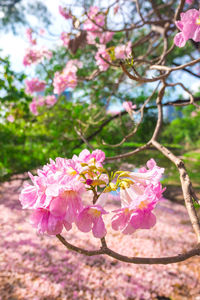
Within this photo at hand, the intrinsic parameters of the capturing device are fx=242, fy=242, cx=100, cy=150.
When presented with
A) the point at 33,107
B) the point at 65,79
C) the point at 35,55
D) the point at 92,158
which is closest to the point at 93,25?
the point at 65,79

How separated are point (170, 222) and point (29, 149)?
1.97 m

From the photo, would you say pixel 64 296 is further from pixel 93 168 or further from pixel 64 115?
pixel 64 115

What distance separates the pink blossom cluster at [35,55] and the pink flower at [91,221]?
267 cm

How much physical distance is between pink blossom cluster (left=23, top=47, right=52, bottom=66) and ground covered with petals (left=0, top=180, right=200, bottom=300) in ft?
6.17

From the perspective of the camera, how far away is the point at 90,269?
2.07 metres

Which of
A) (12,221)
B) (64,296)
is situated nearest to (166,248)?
(64,296)

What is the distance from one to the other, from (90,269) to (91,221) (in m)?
1.84

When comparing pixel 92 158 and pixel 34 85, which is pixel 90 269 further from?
pixel 34 85

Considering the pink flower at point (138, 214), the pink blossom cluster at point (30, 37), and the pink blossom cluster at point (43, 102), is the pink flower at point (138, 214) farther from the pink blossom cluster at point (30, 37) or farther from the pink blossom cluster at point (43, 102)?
the pink blossom cluster at point (30, 37)

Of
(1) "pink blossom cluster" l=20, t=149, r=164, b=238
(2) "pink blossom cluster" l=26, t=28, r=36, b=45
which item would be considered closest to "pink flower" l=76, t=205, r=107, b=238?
(1) "pink blossom cluster" l=20, t=149, r=164, b=238

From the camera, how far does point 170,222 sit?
9.81 feet

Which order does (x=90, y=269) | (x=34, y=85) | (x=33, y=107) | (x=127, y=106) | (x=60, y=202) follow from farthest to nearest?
1. (x=33, y=107)
2. (x=34, y=85)
3. (x=90, y=269)
4. (x=127, y=106)
5. (x=60, y=202)

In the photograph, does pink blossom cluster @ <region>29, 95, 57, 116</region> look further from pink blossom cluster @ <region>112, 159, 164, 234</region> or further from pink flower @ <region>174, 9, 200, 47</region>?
pink blossom cluster @ <region>112, 159, 164, 234</region>

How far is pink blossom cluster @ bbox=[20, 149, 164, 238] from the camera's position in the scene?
431mm
